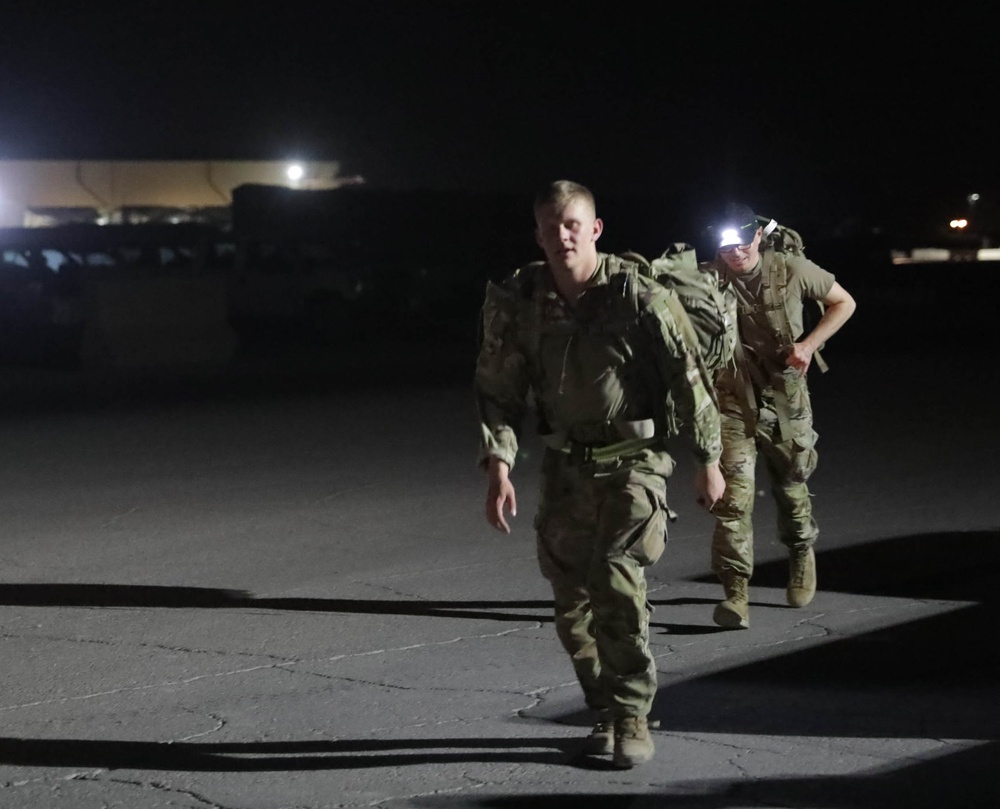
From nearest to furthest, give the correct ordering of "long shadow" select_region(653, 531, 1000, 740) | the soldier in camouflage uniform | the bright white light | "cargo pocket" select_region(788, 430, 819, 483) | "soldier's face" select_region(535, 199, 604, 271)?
"soldier's face" select_region(535, 199, 604, 271)
"long shadow" select_region(653, 531, 1000, 740)
the bright white light
the soldier in camouflage uniform
"cargo pocket" select_region(788, 430, 819, 483)

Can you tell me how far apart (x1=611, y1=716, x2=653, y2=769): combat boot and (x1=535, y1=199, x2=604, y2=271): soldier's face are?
1.41 m

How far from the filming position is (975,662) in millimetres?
6402

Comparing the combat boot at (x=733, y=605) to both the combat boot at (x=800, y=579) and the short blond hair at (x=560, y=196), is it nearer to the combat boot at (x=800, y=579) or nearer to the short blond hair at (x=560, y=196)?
the combat boot at (x=800, y=579)

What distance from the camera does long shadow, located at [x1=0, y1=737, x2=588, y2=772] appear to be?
5.12m

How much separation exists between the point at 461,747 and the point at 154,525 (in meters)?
5.19

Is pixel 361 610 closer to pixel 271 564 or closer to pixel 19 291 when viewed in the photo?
pixel 271 564

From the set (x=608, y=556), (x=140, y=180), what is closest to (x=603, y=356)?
(x=608, y=556)

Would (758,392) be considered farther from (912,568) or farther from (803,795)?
(803,795)

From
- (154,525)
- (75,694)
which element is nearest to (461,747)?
(75,694)

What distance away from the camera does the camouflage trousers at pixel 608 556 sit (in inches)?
194

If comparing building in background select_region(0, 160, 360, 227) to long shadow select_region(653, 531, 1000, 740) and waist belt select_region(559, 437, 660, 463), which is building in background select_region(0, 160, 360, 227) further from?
waist belt select_region(559, 437, 660, 463)

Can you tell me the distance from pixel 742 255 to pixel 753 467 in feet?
3.15

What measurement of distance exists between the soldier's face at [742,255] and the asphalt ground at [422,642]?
62.8 inches

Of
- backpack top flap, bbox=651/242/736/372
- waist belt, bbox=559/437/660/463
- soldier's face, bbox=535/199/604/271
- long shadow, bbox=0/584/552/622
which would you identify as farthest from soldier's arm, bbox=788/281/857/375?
soldier's face, bbox=535/199/604/271
